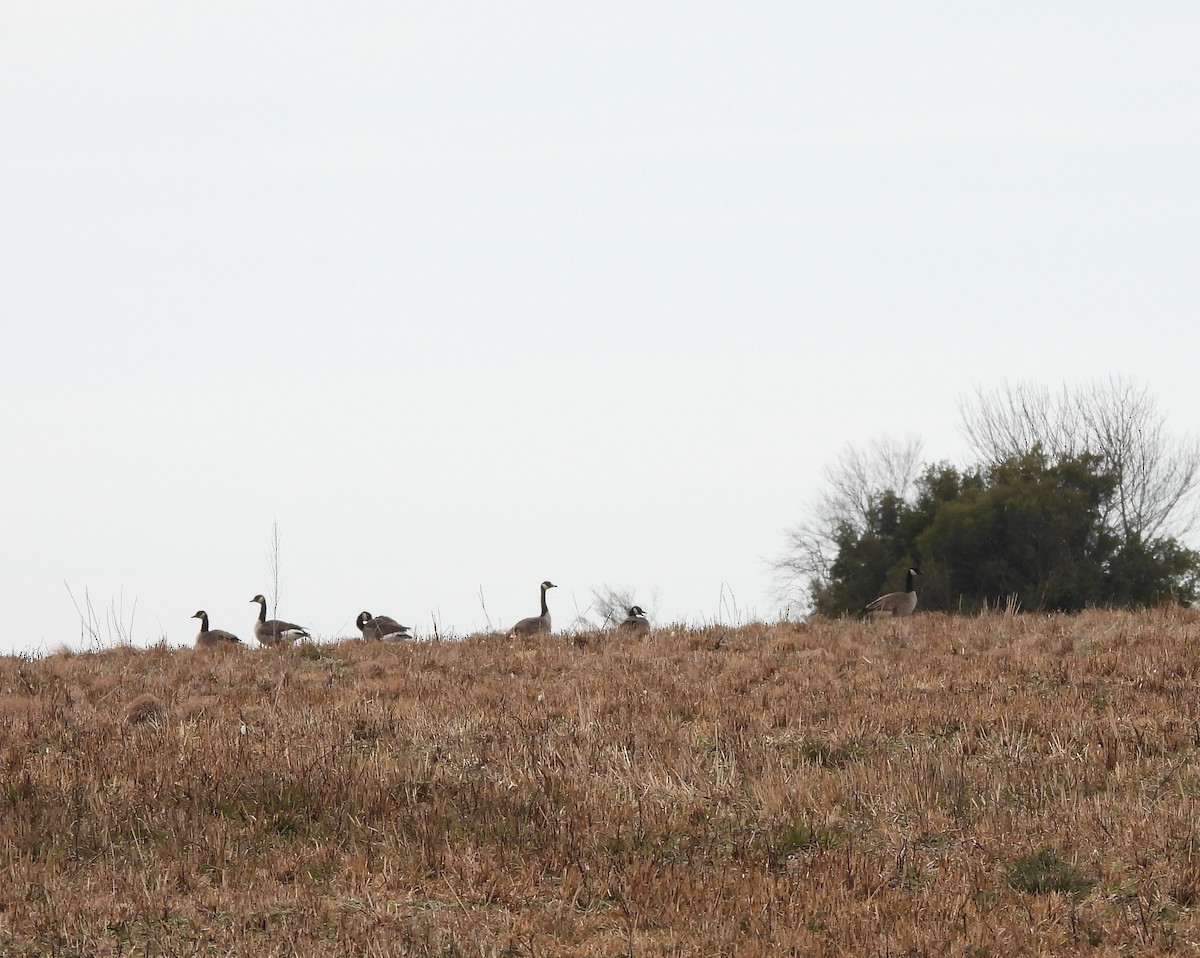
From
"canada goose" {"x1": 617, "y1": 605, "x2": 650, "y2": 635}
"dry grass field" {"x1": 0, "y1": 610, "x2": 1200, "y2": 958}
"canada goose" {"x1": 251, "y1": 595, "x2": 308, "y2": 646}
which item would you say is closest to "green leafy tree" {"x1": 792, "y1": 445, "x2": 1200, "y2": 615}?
"canada goose" {"x1": 617, "y1": 605, "x2": 650, "y2": 635}

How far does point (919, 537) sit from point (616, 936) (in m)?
36.3

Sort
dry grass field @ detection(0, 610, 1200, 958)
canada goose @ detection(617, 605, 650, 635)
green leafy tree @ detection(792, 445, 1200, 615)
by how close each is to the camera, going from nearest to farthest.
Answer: dry grass field @ detection(0, 610, 1200, 958), canada goose @ detection(617, 605, 650, 635), green leafy tree @ detection(792, 445, 1200, 615)

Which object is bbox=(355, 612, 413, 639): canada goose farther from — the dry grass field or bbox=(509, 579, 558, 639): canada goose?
the dry grass field

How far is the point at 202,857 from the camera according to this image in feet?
25.0

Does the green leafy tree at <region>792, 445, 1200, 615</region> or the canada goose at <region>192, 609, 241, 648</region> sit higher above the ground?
the green leafy tree at <region>792, 445, 1200, 615</region>

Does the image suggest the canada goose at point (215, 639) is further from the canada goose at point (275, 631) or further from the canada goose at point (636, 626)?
the canada goose at point (636, 626)

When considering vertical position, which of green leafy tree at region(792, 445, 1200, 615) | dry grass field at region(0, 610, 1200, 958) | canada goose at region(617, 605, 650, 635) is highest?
green leafy tree at region(792, 445, 1200, 615)

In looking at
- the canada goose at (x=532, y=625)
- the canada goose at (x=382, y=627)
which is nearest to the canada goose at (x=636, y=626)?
the canada goose at (x=532, y=625)

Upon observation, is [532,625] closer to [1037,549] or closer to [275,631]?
[275,631]

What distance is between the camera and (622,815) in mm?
8203

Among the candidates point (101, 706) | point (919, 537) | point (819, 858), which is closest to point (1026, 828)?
point (819, 858)

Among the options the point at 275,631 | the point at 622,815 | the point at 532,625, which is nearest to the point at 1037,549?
the point at 532,625

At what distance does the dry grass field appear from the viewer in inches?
258

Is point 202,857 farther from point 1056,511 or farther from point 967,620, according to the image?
point 1056,511
